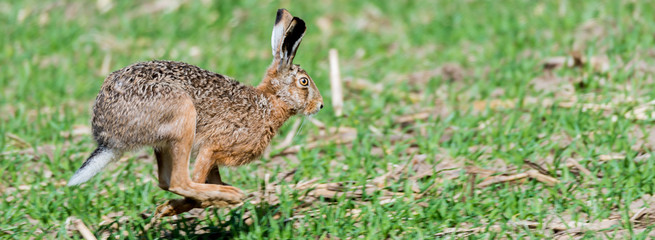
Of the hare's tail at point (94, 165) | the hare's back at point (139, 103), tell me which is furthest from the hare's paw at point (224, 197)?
the hare's tail at point (94, 165)

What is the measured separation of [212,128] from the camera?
482 centimetres

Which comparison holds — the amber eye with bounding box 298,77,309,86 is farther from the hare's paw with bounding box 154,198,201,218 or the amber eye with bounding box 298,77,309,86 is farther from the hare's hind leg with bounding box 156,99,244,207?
the hare's paw with bounding box 154,198,201,218

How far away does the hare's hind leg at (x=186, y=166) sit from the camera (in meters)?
4.57

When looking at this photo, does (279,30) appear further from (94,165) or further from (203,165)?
(94,165)

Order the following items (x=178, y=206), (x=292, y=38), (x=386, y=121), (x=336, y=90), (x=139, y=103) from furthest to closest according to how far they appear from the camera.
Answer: (x=336, y=90)
(x=386, y=121)
(x=292, y=38)
(x=178, y=206)
(x=139, y=103)

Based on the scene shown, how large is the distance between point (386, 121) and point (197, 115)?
101 inches

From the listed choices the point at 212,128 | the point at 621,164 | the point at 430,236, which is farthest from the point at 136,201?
the point at 621,164

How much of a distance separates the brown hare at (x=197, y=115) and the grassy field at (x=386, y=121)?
0.35 metres

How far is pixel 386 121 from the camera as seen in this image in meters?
7.03

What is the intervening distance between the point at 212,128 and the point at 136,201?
1.00m

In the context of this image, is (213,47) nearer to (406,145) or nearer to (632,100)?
(406,145)

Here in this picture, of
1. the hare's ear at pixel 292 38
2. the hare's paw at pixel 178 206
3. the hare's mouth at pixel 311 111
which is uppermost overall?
the hare's ear at pixel 292 38

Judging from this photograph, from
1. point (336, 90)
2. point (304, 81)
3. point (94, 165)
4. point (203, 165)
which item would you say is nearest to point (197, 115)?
point (203, 165)

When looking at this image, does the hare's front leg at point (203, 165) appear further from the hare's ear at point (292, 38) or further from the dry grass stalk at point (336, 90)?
the dry grass stalk at point (336, 90)
